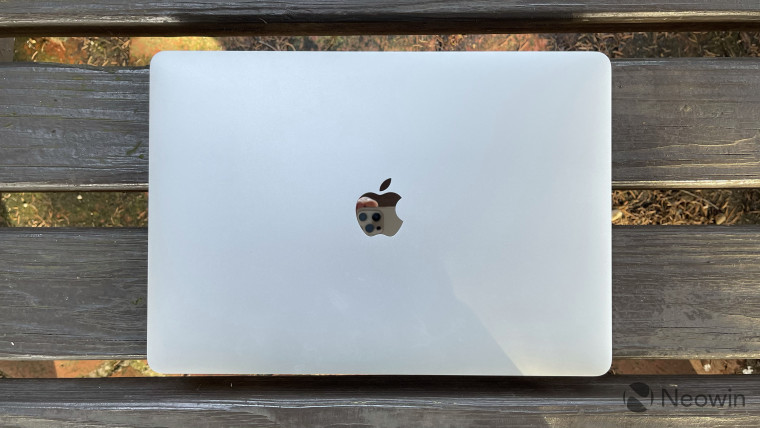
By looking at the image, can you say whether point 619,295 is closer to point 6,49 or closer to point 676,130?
point 676,130

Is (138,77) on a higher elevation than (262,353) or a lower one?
higher

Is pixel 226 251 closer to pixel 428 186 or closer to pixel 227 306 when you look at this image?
pixel 227 306

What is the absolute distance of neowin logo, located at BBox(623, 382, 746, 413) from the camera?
0.81 meters

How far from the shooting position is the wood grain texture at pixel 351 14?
81 centimetres

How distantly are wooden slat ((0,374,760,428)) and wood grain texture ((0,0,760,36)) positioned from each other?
64 centimetres

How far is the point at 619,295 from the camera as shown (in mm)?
828

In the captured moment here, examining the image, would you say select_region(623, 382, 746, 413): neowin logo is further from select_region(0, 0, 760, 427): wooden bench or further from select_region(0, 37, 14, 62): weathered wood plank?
select_region(0, 37, 14, 62): weathered wood plank

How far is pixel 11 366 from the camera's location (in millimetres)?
1240

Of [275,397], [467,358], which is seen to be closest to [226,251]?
[275,397]

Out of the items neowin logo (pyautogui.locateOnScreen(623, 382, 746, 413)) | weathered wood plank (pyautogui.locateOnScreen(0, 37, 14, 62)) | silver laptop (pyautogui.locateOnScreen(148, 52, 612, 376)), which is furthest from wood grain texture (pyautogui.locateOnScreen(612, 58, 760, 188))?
weathered wood plank (pyautogui.locateOnScreen(0, 37, 14, 62))

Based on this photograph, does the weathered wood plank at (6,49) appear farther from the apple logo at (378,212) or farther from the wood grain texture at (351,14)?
the apple logo at (378,212)

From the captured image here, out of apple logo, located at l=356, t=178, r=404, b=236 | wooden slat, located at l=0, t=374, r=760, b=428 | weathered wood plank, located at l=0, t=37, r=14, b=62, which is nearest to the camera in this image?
apple logo, located at l=356, t=178, r=404, b=236

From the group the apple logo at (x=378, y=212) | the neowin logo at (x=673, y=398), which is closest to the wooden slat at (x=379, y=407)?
Result: the neowin logo at (x=673, y=398)

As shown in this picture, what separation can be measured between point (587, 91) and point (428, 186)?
271mm
